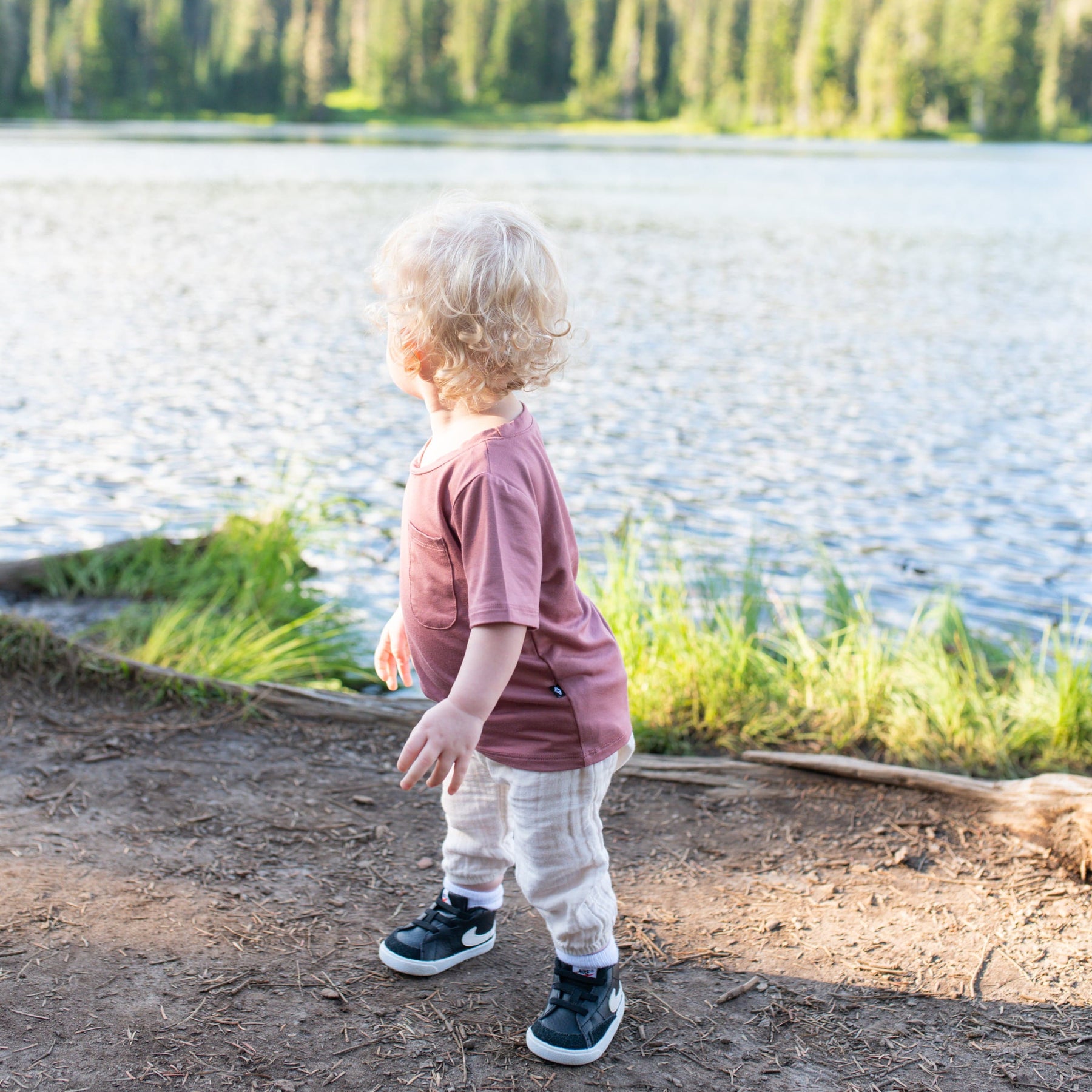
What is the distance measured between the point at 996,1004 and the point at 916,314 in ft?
44.1

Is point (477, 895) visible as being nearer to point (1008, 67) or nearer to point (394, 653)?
point (394, 653)

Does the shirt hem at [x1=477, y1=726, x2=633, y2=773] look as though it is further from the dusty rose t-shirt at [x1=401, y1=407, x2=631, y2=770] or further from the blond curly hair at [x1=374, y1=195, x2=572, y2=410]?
the blond curly hair at [x1=374, y1=195, x2=572, y2=410]

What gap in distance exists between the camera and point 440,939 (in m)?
2.42

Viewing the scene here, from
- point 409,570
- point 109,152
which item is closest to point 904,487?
point 409,570

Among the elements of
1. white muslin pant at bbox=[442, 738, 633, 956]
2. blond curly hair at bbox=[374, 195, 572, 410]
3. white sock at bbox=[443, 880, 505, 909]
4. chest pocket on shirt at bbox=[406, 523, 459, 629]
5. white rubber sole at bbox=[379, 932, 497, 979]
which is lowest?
white rubber sole at bbox=[379, 932, 497, 979]

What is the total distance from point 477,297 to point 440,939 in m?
1.33

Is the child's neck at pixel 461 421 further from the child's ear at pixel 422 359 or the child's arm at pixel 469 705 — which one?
the child's arm at pixel 469 705

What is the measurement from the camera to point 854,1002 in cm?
238

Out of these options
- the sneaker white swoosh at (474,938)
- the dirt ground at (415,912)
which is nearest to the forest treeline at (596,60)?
the dirt ground at (415,912)

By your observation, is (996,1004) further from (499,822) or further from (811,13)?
(811,13)

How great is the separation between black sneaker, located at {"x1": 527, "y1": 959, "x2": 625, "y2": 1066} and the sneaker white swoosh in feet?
0.84

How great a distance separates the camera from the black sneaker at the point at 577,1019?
214cm

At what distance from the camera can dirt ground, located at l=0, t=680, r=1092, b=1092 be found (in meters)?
2.15

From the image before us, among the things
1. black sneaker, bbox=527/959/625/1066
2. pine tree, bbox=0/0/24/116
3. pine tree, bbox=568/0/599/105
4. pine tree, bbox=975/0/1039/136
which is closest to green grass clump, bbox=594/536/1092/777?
black sneaker, bbox=527/959/625/1066
